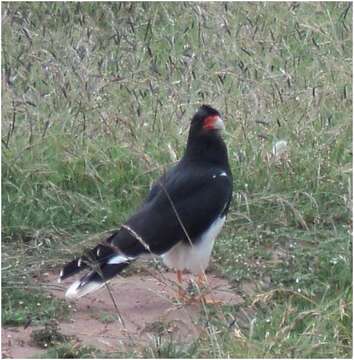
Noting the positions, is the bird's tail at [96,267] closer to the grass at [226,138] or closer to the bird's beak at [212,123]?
the grass at [226,138]

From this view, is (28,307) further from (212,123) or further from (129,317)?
(212,123)

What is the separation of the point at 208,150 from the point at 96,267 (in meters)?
1.22

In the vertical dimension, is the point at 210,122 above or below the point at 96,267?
above

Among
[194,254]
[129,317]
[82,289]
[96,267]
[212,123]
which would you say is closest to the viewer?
[96,267]

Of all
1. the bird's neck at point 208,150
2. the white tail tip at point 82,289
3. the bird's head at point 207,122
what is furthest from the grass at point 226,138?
the bird's head at point 207,122

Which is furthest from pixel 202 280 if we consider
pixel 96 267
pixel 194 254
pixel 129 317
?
pixel 96 267

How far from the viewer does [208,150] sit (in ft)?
21.7

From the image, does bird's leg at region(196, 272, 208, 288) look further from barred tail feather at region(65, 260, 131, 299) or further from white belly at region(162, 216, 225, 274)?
barred tail feather at region(65, 260, 131, 299)

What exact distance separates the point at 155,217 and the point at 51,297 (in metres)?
0.66

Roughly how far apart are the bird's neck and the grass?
15.6 inches

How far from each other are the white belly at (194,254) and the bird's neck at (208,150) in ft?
1.24

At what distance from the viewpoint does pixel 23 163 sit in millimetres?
7262

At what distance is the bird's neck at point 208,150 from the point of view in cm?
659

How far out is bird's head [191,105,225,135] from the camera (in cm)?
659
